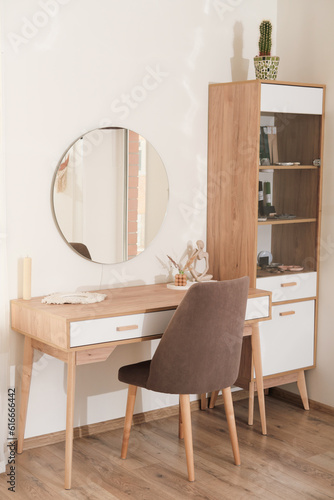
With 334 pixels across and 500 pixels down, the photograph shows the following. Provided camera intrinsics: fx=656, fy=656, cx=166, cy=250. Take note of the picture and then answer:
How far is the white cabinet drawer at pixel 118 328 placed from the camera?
2.69 meters

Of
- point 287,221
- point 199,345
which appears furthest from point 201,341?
point 287,221

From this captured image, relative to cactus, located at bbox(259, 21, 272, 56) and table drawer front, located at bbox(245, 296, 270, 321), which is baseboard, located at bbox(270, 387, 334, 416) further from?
cactus, located at bbox(259, 21, 272, 56)

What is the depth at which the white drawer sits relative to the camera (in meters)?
3.54

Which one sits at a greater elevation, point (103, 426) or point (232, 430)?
point (232, 430)

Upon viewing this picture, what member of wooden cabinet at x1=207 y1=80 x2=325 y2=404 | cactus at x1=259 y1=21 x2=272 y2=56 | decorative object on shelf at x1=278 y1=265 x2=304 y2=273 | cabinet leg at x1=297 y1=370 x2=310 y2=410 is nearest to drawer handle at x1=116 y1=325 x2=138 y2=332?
wooden cabinet at x1=207 y1=80 x2=325 y2=404

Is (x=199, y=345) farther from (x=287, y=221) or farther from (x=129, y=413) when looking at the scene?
(x=287, y=221)

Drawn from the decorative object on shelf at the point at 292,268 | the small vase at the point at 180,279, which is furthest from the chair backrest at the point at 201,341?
the decorative object on shelf at the point at 292,268

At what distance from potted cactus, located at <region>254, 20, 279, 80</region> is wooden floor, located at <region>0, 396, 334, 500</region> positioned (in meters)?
1.86

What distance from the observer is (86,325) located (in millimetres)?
2703

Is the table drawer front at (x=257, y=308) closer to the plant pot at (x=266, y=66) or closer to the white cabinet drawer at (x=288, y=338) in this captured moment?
the white cabinet drawer at (x=288, y=338)

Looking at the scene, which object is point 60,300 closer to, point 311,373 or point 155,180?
point 155,180

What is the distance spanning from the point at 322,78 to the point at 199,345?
69.6 inches

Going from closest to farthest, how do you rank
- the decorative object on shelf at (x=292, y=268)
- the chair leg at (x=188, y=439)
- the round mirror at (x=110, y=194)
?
the chair leg at (x=188, y=439) < the round mirror at (x=110, y=194) < the decorative object on shelf at (x=292, y=268)

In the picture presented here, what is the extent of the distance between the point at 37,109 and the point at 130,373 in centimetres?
128
